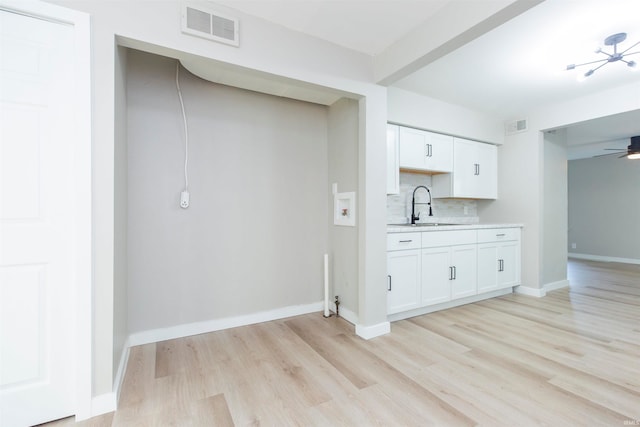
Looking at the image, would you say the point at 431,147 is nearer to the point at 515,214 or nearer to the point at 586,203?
the point at 515,214

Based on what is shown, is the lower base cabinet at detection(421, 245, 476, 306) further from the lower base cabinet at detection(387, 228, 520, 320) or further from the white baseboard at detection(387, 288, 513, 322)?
the white baseboard at detection(387, 288, 513, 322)

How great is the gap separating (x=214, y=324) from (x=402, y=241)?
1.91 m

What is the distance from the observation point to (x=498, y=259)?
3.70 metres

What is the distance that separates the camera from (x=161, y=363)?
2.10 metres

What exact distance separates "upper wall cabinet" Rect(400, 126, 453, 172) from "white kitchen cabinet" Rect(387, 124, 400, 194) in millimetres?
77

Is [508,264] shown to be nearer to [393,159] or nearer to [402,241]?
[402,241]

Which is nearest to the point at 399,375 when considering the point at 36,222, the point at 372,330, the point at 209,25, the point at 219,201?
the point at 372,330

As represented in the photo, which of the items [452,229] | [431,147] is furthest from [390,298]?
[431,147]

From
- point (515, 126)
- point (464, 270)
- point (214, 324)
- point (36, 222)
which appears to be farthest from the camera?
point (515, 126)

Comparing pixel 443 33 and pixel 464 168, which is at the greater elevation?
pixel 443 33

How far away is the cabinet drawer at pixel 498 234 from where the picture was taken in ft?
11.6

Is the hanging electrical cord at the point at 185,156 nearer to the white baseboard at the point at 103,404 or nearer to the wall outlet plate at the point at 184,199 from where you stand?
the wall outlet plate at the point at 184,199

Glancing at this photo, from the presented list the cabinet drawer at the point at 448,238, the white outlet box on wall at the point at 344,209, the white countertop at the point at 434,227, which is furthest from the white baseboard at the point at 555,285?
the white outlet box on wall at the point at 344,209

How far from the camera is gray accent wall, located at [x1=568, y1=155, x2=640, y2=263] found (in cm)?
631
